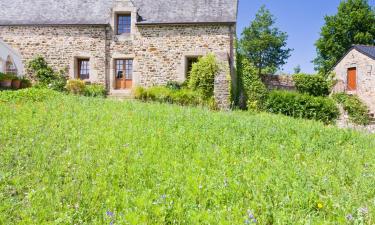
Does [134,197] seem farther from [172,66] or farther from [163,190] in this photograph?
[172,66]

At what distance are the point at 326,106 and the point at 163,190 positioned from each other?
40.3 feet

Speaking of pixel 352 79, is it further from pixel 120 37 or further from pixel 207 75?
pixel 120 37

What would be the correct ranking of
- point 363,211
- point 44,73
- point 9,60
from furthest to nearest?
point 44,73 → point 9,60 → point 363,211

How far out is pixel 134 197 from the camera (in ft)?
11.0

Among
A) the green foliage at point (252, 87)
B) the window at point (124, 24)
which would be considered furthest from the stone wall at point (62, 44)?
the green foliage at point (252, 87)

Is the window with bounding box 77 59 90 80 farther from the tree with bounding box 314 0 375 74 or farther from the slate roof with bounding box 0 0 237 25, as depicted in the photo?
the tree with bounding box 314 0 375 74

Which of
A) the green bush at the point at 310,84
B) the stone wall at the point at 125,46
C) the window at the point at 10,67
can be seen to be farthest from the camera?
the green bush at the point at 310,84

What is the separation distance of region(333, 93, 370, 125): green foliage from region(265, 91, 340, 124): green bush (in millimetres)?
3267

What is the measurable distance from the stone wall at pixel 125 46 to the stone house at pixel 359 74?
9.79m

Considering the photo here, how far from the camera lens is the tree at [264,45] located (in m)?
42.0

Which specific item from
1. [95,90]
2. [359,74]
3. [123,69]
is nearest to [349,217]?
[95,90]

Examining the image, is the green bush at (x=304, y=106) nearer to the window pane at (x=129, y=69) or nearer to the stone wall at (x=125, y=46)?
the stone wall at (x=125, y=46)

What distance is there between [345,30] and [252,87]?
20.5m

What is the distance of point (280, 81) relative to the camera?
19.7 meters
